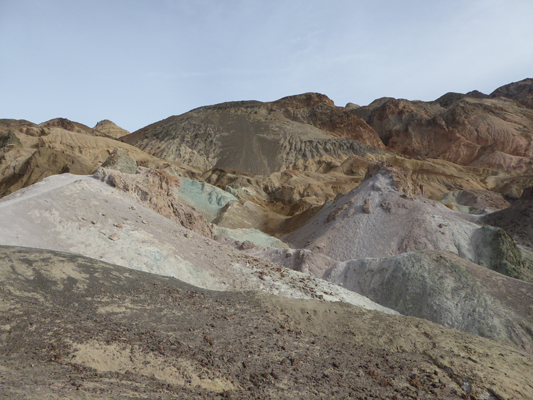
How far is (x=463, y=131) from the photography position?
7162cm

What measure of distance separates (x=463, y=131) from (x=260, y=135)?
37.7 m

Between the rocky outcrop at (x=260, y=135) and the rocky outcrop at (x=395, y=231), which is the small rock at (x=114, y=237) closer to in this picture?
the rocky outcrop at (x=395, y=231)

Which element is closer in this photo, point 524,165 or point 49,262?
point 49,262

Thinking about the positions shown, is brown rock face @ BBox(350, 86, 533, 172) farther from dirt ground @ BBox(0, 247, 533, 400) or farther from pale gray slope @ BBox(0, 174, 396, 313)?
dirt ground @ BBox(0, 247, 533, 400)

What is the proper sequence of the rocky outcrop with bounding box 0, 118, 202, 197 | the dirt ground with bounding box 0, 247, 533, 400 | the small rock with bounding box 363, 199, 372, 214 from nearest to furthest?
1. the dirt ground with bounding box 0, 247, 533, 400
2. the small rock with bounding box 363, 199, 372, 214
3. the rocky outcrop with bounding box 0, 118, 202, 197

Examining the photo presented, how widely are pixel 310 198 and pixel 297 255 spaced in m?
23.7

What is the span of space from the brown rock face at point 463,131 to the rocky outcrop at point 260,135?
7.14 metres

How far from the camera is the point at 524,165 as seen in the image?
5862cm

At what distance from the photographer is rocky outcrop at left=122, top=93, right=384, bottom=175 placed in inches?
2443

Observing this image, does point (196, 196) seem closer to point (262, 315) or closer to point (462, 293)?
point (462, 293)

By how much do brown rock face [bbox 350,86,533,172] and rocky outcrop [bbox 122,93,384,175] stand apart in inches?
281

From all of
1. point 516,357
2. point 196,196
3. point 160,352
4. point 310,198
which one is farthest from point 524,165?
point 160,352

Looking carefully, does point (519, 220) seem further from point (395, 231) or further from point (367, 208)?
point (367, 208)

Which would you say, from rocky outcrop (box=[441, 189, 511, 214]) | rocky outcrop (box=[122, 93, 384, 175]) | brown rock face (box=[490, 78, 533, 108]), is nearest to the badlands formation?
rocky outcrop (box=[441, 189, 511, 214])
